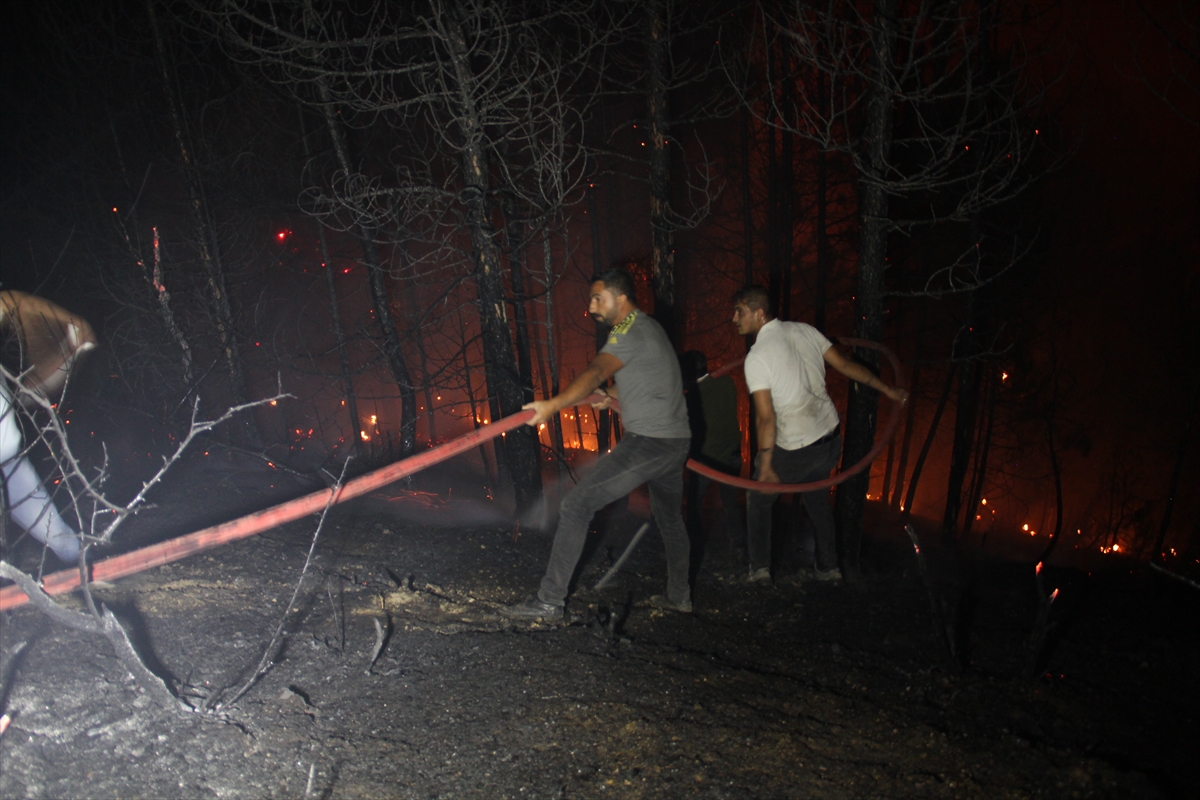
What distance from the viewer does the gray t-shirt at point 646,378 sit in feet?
14.1

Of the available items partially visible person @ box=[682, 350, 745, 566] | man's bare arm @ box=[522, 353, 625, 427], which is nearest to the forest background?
partially visible person @ box=[682, 350, 745, 566]

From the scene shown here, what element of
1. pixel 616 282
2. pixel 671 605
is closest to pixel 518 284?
pixel 616 282

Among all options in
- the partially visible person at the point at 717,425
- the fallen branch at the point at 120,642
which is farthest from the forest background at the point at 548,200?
the fallen branch at the point at 120,642

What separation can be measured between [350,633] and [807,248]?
1762 cm

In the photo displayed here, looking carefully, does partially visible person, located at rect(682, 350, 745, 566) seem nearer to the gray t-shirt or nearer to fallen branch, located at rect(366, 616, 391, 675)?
the gray t-shirt

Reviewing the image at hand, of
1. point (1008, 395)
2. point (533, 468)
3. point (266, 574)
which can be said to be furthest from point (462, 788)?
point (1008, 395)

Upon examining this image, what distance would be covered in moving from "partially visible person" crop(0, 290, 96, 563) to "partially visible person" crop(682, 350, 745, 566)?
4.51 m

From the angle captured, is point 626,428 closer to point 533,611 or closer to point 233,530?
point 533,611

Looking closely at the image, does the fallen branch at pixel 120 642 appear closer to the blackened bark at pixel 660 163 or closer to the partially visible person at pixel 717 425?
the partially visible person at pixel 717 425

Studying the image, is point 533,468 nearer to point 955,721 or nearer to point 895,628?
point 895,628

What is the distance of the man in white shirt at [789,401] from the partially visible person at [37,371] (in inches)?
165

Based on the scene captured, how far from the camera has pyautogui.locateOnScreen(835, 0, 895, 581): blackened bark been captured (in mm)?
5879

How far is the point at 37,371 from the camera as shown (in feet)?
13.9

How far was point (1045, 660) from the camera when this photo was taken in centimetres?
403
